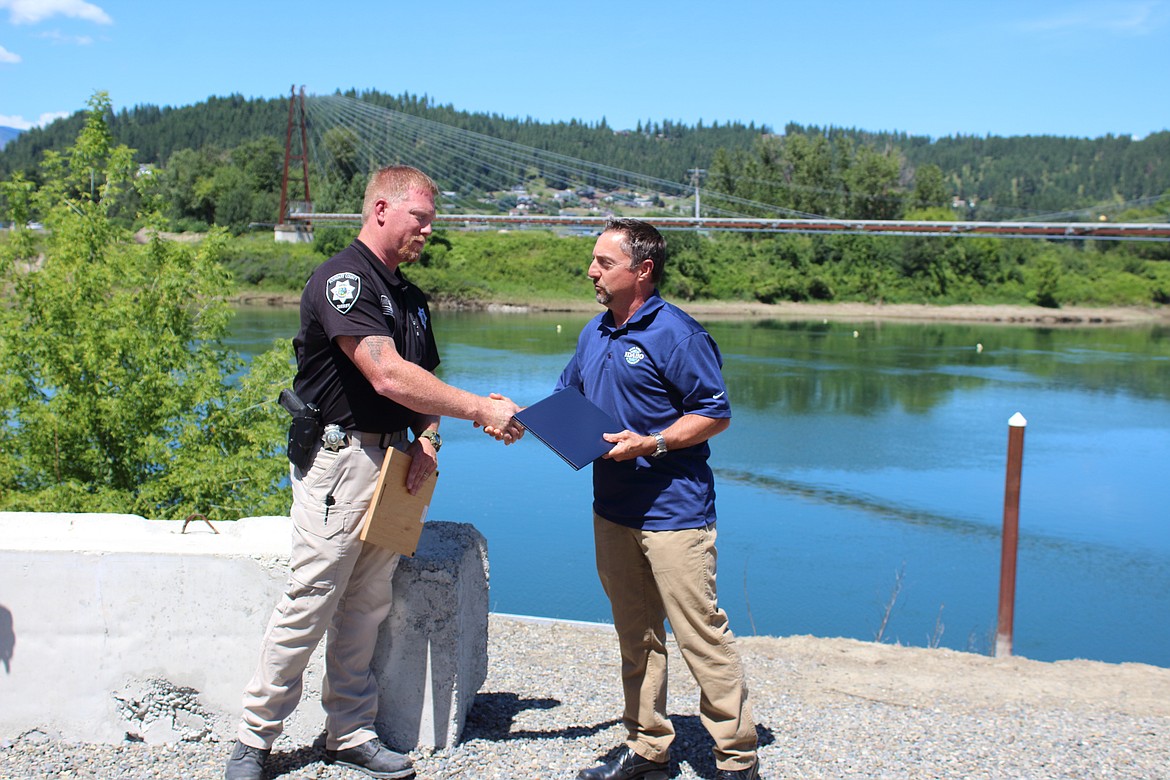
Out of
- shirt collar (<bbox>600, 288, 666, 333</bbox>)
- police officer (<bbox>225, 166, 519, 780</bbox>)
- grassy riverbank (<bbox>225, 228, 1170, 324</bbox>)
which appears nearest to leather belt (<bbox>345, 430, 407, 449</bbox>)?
police officer (<bbox>225, 166, 519, 780</bbox>)

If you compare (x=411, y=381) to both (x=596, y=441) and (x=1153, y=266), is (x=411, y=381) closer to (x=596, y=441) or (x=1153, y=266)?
(x=596, y=441)

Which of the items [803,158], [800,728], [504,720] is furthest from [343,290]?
[803,158]

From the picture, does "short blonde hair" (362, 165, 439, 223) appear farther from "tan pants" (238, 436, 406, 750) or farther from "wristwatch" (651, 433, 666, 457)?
"wristwatch" (651, 433, 666, 457)

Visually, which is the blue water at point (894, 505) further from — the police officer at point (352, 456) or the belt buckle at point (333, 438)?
the belt buckle at point (333, 438)

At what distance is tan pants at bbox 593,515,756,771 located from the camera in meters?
2.93

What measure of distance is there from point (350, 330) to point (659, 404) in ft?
3.03

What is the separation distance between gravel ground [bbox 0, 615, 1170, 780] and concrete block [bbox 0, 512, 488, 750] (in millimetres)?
88

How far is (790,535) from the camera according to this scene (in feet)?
36.5

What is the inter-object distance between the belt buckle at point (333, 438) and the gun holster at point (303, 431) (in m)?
0.03

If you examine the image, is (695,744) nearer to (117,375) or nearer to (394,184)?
(394,184)

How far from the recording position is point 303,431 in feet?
9.23

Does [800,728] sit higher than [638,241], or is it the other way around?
[638,241]

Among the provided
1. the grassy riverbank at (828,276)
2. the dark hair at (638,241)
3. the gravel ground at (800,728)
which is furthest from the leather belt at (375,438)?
the grassy riverbank at (828,276)

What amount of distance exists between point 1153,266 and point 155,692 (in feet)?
202
